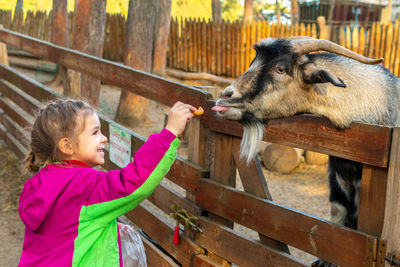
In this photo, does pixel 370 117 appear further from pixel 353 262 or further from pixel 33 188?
pixel 33 188

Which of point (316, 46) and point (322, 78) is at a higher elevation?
point (316, 46)

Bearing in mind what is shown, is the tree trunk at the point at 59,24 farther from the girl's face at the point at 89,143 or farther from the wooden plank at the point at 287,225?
the girl's face at the point at 89,143

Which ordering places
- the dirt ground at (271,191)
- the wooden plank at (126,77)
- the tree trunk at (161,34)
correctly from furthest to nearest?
1. the tree trunk at (161,34)
2. the dirt ground at (271,191)
3. the wooden plank at (126,77)

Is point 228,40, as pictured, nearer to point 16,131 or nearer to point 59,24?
point 59,24

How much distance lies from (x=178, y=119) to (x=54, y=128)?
615 millimetres

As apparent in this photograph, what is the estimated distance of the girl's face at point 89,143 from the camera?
216 centimetres

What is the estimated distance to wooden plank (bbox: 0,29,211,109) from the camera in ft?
9.77

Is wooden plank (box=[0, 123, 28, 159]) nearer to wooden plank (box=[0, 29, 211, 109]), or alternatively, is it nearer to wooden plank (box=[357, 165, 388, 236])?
wooden plank (box=[0, 29, 211, 109])

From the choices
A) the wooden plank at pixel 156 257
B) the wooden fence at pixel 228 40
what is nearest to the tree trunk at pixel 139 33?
the wooden fence at pixel 228 40

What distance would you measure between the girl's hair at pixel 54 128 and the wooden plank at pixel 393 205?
1449 millimetres

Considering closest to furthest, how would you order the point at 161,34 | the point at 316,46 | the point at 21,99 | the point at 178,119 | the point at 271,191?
the point at 178,119
the point at 316,46
the point at 21,99
the point at 271,191
the point at 161,34

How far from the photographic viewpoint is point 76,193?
1976 mm

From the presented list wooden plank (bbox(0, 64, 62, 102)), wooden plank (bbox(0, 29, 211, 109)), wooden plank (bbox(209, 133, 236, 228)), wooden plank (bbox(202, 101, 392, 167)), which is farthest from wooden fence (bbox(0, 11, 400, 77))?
wooden plank (bbox(202, 101, 392, 167))

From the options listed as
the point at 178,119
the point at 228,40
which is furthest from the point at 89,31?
the point at 228,40
